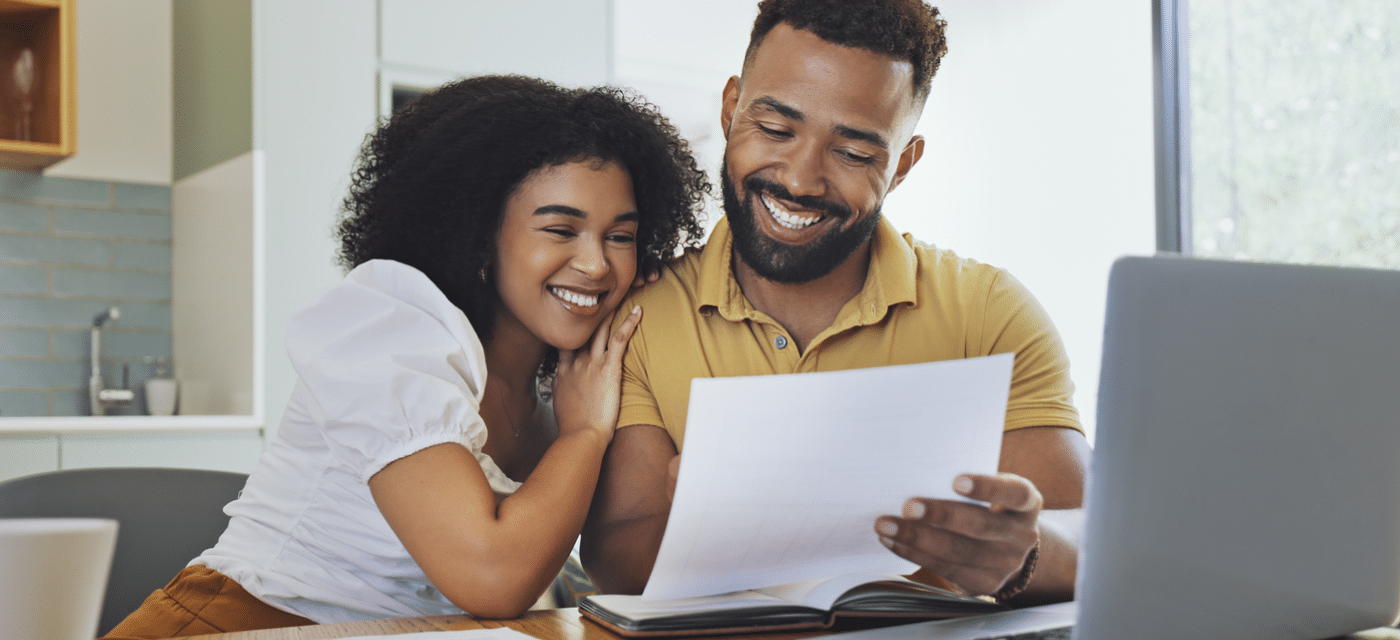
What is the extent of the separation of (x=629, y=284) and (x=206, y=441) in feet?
5.15

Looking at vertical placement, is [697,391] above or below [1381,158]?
below

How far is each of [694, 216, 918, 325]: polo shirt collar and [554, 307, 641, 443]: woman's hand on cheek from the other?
11cm

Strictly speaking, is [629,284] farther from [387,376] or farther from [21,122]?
[21,122]

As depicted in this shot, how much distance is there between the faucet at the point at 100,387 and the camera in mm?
2859

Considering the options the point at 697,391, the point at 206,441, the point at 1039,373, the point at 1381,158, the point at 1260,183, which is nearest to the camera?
the point at 697,391

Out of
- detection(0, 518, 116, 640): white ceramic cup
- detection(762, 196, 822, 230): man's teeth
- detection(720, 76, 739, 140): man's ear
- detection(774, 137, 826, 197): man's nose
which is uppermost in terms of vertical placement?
detection(720, 76, 739, 140): man's ear

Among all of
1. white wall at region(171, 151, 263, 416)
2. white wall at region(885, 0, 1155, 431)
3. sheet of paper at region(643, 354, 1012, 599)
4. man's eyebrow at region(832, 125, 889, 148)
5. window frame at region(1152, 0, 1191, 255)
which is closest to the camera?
sheet of paper at region(643, 354, 1012, 599)

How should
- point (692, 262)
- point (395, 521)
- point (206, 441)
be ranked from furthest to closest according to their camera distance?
point (206, 441) < point (692, 262) < point (395, 521)

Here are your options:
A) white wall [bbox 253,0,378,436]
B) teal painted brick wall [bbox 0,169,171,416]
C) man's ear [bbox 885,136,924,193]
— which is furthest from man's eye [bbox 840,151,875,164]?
teal painted brick wall [bbox 0,169,171,416]

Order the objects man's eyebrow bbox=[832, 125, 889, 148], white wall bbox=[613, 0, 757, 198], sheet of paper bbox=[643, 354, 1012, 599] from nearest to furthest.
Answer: sheet of paper bbox=[643, 354, 1012, 599], man's eyebrow bbox=[832, 125, 889, 148], white wall bbox=[613, 0, 757, 198]

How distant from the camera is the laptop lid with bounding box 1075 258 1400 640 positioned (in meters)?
0.66

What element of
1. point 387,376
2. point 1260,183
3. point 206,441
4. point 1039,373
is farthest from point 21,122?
point 1260,183

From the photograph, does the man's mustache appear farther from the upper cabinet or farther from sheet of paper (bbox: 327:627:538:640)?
the upper cabinet

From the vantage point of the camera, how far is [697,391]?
78 cm
